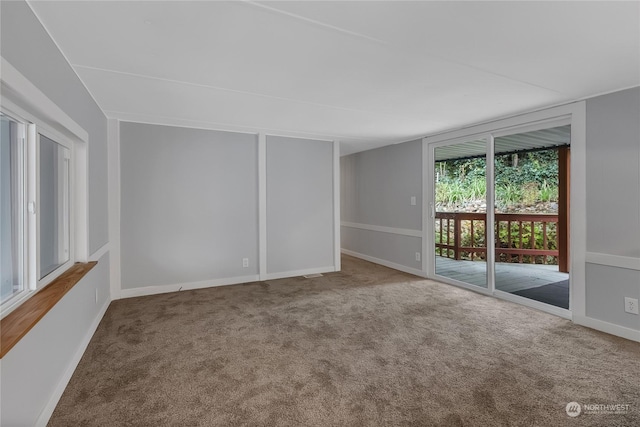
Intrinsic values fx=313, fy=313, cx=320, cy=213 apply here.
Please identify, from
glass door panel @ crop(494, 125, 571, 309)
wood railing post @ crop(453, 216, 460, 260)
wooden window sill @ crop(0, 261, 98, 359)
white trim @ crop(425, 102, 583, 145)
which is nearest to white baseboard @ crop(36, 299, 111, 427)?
wooden window sill @ crop(0, 261, 98, 359)

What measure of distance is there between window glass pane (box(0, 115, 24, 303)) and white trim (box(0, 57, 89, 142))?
0.15m

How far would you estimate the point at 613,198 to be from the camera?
2.83 m

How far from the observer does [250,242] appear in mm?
4625

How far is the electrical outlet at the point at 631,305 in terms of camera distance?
8.79ft

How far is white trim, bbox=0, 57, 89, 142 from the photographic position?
131cm

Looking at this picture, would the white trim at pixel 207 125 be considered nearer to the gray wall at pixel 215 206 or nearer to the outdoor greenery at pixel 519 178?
the gray wall at pixel 215 206

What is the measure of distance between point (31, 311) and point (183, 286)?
2701 millimetres

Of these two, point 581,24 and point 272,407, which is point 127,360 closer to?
point 272,407

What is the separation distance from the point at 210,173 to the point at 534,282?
466 cm

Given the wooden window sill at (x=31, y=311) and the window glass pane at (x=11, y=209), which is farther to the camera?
the window glass pane at (x=11, y=209)

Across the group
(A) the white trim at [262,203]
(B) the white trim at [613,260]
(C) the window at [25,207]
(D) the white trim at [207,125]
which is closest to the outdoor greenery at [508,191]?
(B) the white trim at [613,260]

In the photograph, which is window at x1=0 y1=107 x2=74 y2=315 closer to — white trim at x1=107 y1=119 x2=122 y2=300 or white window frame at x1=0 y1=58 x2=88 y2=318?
white window frame at x1=0 y1=58 x2=88 y2=318

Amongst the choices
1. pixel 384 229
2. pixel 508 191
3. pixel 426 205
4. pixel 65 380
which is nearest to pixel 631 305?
pixel 508 191

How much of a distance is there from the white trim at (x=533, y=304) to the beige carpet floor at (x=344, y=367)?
101mm
